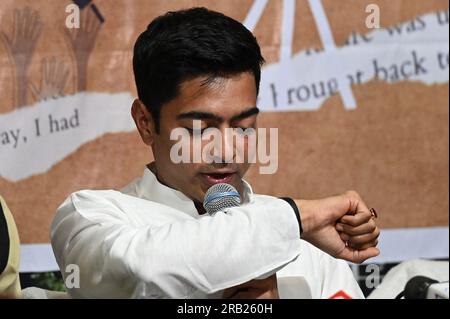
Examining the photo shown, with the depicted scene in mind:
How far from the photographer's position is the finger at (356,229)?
172 cm

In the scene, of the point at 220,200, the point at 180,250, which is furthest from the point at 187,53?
the point at 180,250

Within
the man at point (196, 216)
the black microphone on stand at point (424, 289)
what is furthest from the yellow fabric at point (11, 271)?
the black microphone on stand at point (424, 289)

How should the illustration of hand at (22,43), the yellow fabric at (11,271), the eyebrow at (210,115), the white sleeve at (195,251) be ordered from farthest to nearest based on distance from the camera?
the illustration of hand at (22,43)
the yellow fabric at (11,271)
the eyebrow at (210,115)
the white sleeve at (195,251)

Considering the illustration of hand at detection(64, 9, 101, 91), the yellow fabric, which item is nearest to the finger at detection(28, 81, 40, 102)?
the illustration of hand at detection(64, 9, 101, 91)

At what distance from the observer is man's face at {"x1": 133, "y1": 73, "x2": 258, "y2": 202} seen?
71.8 inches

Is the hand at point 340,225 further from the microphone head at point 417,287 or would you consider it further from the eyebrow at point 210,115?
the microphone head at point 417,287

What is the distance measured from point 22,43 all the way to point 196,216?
113 centimetres

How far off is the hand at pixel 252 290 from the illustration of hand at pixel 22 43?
1.36 m

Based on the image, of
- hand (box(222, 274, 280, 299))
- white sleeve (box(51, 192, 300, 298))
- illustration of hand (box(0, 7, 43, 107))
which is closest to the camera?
white sleeve (box(51, 192, 300, 298))

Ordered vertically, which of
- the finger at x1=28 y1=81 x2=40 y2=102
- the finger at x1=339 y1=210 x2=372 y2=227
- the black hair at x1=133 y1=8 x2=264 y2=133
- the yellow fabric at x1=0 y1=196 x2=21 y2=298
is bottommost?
the yellow fabric at x1=0 y1=196 x2=21 y2=298

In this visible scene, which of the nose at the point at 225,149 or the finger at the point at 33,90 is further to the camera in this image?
the finger at the point at 33,90

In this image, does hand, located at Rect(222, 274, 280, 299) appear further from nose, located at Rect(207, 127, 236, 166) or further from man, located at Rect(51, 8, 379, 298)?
nose, located at Rect(207, 127, 236, 166)

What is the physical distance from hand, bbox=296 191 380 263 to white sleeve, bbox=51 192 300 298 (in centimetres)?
4

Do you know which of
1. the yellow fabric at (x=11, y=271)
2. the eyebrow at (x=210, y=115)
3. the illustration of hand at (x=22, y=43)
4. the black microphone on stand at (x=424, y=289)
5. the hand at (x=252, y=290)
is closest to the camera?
the hand at (x=252, y=290)
